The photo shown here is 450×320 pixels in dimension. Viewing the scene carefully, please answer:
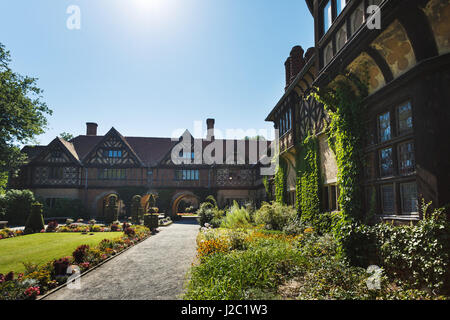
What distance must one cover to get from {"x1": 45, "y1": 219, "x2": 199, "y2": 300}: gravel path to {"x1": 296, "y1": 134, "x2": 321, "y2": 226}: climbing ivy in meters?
5.29

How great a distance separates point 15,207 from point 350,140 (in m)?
27.6

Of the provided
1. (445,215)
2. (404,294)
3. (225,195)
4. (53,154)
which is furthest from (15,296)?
(53,154)

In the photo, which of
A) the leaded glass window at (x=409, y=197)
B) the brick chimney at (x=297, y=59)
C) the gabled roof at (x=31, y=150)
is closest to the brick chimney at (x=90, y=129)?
the gabled roof at (x=31, y=150)

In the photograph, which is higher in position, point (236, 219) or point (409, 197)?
point (409, 197)

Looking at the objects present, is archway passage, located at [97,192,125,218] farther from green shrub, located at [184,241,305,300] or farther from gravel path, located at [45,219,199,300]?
green shrub, located at [184,241,305,300]

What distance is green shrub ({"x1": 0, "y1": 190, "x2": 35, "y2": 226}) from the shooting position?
2275 centimetres

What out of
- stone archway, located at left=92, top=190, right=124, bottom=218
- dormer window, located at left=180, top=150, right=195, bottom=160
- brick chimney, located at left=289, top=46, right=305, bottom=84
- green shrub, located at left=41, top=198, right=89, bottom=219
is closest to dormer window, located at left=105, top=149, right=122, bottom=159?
stone archway, located at left=92, top=190, right=124, bottom=218

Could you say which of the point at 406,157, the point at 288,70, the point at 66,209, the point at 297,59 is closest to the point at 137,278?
the point at 406,157

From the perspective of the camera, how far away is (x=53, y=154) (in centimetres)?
2953

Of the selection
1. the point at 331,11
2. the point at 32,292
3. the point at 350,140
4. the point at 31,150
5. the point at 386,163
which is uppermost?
the point at 331,11

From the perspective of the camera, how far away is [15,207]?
22984mm

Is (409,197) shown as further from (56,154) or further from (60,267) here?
(56,154)
